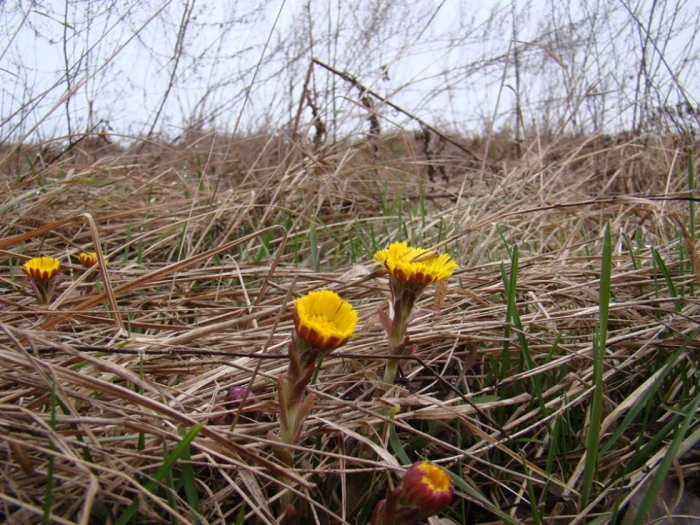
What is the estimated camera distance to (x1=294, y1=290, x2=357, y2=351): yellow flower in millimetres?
592

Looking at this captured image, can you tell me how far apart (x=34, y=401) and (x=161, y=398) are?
176mm

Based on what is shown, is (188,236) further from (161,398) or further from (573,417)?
(573,417)

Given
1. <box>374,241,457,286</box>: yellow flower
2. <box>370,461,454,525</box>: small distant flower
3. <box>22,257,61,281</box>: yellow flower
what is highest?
<box>22,257,61,281</box>: yellow flower

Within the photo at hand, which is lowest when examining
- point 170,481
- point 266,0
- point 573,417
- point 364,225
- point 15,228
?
point 573,417

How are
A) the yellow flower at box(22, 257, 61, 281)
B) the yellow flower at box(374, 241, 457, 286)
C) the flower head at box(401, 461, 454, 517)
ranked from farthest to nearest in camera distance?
the yellow flower at box(22, 257, 61, 281), the yellow flower at box(374, 241, 457, 286), the flower head at box(401, 461, 454, 517)

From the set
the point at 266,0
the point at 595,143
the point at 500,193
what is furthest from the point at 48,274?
the point at 595,143

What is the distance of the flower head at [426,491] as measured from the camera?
21.8 inches

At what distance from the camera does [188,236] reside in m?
1.86

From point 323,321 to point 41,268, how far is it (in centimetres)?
83

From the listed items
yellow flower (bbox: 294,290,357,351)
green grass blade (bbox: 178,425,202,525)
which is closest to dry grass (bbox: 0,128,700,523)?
green grass blade (bbox: 178,425,202,525)

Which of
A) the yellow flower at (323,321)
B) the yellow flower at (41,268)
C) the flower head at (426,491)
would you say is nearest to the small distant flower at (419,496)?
the flower head at (426,491)

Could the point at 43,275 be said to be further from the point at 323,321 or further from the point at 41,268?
the point at 323,321

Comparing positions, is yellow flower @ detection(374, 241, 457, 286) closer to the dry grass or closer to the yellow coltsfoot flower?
the yellow coltsfoot flower

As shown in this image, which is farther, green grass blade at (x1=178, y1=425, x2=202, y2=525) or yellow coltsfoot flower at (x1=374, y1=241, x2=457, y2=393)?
yellow coltsfoot flower at (x1=374, y1=241, x2=457, y2=393)
